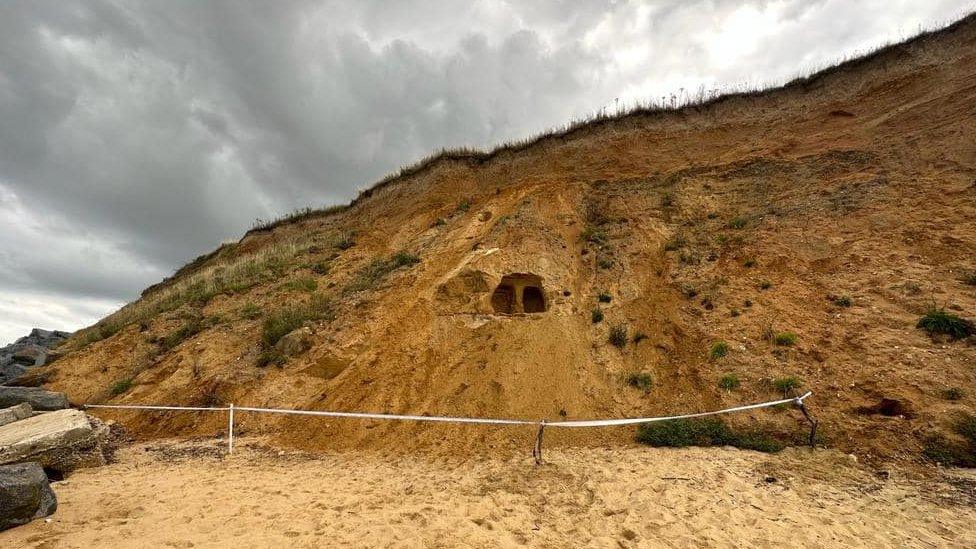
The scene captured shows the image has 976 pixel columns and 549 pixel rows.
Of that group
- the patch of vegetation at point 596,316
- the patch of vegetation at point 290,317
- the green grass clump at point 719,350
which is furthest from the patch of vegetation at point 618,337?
the patch of vegetation at point 290,317

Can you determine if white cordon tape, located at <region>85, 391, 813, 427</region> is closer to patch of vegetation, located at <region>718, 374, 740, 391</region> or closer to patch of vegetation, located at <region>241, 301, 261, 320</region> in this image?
patch of vegetation, located at <region>718, 374, 740, 391</region>

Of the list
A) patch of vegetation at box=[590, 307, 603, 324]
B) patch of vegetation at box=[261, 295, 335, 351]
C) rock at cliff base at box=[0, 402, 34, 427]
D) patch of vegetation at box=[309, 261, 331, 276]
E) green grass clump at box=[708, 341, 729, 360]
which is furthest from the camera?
patch of vegetation at box=[309, 261, 331, 276]

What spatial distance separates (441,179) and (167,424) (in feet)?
37.4

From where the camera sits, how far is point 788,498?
5223mm

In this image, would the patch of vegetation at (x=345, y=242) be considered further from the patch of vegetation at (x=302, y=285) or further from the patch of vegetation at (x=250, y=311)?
the patch of vegetation at (x=250, y=311)

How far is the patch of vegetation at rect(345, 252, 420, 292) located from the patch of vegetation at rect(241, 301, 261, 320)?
113 inches

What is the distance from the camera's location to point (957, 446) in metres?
5.63

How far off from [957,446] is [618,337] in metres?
5.14

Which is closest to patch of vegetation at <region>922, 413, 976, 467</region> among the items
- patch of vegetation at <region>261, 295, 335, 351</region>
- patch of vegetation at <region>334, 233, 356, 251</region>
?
patch of vegetation at <region>261, 295, 335, 351</region>

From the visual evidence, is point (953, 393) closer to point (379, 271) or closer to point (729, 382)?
point (729, 382)

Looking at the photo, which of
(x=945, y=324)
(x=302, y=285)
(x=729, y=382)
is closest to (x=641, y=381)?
(x=729, y=382)

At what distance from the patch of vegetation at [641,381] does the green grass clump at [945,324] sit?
4229 millimetres

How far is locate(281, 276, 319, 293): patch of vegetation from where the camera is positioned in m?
14.8

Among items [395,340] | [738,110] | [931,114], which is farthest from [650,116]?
[395,340]
